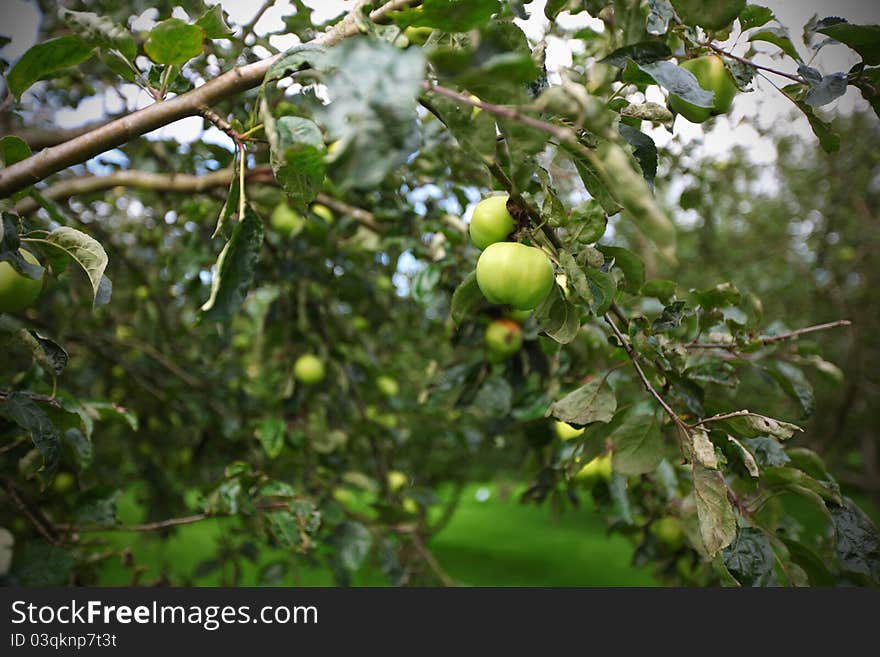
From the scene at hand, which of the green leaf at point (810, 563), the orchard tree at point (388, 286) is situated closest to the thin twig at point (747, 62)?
the orchard tree at point (388, 286)

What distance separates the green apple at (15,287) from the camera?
32.4 inches

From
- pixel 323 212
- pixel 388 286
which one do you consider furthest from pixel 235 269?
pixel 388 286

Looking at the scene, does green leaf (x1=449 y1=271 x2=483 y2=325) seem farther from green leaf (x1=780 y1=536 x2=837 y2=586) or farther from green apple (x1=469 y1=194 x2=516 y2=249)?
green leaf (x1=780 y1=536 x2=837 y2=586)

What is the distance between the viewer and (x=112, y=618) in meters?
0.89

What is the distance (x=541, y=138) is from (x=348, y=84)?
0.25m

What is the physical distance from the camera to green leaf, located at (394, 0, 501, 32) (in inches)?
21.4

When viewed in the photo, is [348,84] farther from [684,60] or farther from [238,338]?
[238,338]

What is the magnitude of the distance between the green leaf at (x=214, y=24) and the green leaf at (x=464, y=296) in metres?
0.45

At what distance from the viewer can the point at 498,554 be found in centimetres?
572

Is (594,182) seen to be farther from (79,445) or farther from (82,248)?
(79,445)

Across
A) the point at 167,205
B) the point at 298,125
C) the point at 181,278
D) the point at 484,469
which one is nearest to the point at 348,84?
the point at 298,125

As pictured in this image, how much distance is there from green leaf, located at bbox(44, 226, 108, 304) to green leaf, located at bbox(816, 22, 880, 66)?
0.95m

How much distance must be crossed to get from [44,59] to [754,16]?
36.8 inches

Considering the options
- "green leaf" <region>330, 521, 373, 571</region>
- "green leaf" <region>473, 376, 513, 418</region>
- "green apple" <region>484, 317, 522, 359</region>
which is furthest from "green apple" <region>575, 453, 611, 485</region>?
"green leaf" <region>330, 521, 373, 571</region>
